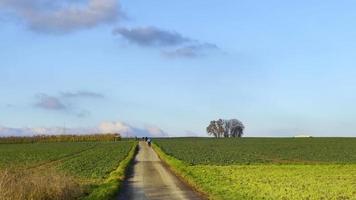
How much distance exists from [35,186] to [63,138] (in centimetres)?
14778

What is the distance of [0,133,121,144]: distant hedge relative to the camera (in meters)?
157

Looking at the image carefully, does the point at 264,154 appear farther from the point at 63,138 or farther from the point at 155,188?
the point at 63,138

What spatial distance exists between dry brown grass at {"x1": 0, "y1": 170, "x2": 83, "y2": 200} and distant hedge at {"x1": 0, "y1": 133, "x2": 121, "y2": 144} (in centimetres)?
12930

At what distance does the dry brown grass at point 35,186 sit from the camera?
24.1 metres

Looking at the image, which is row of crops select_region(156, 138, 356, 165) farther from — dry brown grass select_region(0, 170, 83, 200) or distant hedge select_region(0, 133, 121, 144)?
distant hedge select_region(0, 133, 121, 144)

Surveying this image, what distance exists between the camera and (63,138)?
171750mm

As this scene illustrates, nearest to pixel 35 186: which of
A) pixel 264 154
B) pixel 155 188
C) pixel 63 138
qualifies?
pixel 155 188

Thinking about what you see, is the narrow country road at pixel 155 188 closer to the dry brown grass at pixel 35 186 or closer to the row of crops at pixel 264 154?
the dry brown grass at pixel 35 186

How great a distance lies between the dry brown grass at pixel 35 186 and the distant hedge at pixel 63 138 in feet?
424

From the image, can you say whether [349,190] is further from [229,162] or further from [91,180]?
[229,162]

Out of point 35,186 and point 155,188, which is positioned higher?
point 35,186

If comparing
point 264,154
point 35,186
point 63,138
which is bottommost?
point 35,186

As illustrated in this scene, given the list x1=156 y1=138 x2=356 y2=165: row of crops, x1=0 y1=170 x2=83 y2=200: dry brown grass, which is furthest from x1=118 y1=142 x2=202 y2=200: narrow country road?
x1=156 y1=138 x2=356 y2=165: row of crops

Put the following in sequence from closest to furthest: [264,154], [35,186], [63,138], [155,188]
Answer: [35,186], [155,188], [264,154], [63,138]
